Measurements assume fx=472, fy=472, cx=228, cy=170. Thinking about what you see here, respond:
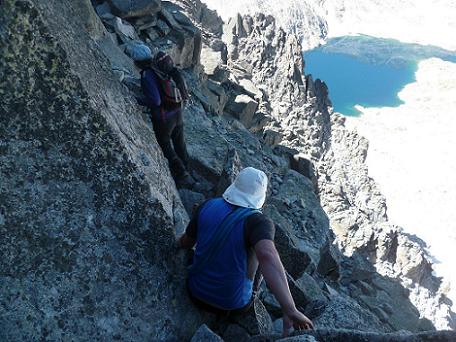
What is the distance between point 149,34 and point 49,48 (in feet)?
57.6

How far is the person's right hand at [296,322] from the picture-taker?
4.27m

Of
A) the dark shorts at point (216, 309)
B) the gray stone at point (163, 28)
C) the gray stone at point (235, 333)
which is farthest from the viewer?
the gray stone at point (163, 28)

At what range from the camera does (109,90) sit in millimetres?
5965

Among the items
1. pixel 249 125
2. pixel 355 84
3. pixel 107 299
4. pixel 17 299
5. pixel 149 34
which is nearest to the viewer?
pixel 17 299

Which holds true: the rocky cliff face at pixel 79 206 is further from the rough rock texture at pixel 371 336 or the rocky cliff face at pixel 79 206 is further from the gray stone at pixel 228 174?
the gray stone at pixel 228 174

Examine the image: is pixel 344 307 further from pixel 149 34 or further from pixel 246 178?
pixel 149 34

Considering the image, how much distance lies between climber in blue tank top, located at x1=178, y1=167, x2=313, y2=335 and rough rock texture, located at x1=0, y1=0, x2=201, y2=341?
380 millimetres

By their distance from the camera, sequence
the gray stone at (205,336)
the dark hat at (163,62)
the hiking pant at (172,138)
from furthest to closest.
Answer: the hiking pant at (172,138), the dark hat at (163,62), the gray stone at (205,336)

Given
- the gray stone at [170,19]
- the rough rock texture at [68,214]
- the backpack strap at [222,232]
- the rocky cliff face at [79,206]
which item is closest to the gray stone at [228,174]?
the rocky cliff face at [79,206]

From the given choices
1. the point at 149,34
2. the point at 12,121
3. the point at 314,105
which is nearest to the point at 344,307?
the point at 12,121

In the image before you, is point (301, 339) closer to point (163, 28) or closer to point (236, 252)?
point (236, 252)

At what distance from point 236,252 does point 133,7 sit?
17.2 meters

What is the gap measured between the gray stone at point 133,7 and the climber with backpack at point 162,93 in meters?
12.3

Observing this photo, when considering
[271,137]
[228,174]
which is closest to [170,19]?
[271,137]
